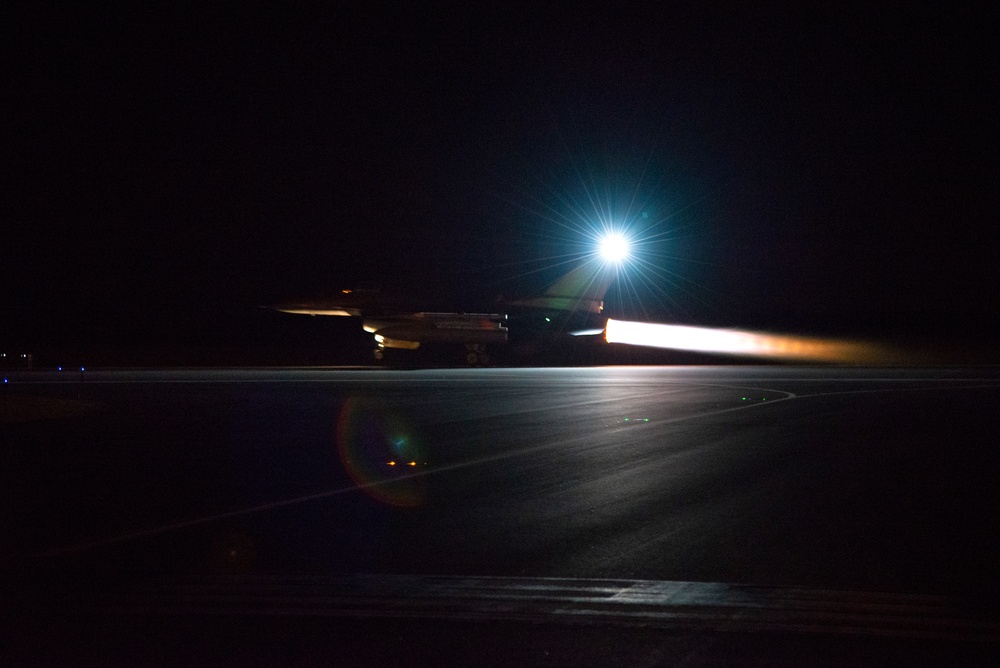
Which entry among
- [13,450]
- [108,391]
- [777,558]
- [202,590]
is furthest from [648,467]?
[108,391]

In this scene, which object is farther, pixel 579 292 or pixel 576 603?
pixel 579 292

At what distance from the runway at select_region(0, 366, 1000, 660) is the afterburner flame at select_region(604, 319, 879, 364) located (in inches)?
1158

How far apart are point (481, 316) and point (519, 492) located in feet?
110

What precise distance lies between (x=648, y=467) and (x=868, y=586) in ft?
20.4

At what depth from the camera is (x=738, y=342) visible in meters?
55.4

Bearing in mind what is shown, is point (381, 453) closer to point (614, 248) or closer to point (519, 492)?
point (519, 492)

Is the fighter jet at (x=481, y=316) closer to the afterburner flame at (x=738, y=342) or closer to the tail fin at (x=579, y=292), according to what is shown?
the tail fin at (x=579, y=292)

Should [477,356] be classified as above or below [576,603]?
above

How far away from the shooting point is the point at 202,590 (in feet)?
22.8

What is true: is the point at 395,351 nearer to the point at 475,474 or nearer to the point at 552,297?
the point at 552,297

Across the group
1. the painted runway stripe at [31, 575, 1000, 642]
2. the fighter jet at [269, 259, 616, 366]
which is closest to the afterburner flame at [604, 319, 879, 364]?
the fighter jet at [269, 259, 616, 366]

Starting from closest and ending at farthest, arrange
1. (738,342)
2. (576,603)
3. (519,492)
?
(576,603) → (519,492) → (738,342)

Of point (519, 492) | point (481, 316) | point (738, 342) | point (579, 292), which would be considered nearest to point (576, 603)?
point (519, 492)

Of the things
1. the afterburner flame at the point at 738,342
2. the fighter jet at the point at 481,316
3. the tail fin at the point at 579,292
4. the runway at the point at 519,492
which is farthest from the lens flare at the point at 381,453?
the afterburner flame at the point at 738,342
